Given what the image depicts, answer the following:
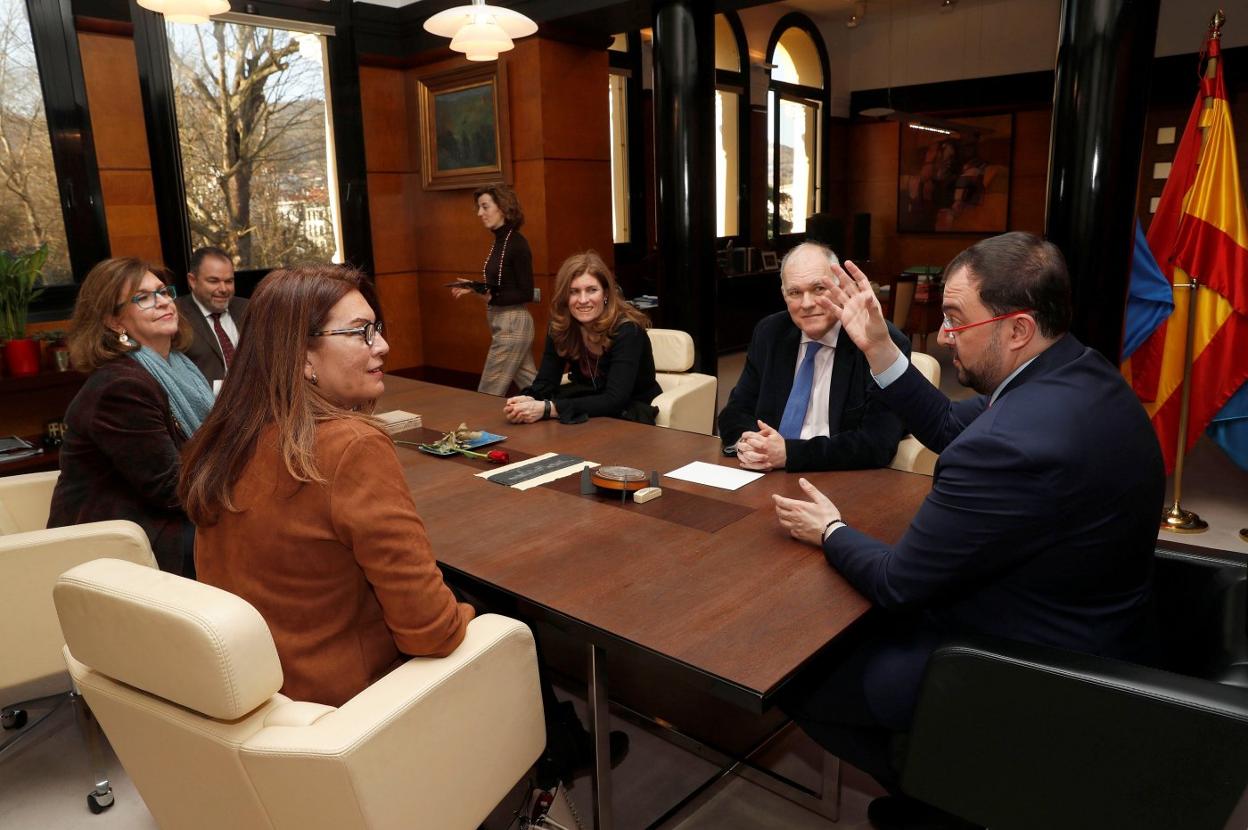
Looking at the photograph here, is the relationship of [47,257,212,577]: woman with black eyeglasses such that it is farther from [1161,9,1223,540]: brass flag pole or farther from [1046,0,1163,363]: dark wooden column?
[1161,9,1223,540]: brass flag pole

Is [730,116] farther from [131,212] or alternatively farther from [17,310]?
[17,310]

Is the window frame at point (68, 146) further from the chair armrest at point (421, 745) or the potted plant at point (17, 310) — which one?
the chair armrest at point (421, 745)

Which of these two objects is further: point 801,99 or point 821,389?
point 801,99

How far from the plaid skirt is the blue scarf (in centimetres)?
281

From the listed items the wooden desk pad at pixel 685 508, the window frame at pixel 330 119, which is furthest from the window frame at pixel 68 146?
the wooden desk pad at pixel 685 508

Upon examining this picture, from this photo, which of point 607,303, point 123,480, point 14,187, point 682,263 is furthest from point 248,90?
point 123,480

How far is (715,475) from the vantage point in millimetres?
2422

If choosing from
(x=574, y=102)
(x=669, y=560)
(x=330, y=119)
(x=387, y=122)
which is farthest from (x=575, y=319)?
(x=387, y=122)

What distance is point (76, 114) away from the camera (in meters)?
5.25

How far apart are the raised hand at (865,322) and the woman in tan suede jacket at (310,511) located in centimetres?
122

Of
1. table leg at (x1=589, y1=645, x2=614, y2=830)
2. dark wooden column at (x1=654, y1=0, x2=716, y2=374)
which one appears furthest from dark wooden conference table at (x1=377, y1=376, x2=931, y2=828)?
dark wooden column at (x1=654, y1=0, x2=716, y2=374)

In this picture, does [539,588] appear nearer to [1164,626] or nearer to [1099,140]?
[1164,626]

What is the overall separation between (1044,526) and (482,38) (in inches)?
120

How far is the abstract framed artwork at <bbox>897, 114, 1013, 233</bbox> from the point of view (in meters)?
10.3
